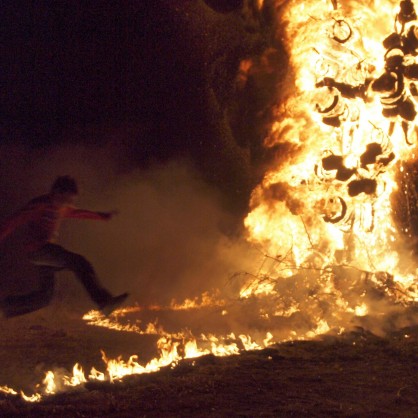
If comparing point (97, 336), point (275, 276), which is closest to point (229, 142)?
point (275, 276)

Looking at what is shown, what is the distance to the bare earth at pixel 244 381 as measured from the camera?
4.59 meters

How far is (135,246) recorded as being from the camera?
1512cm

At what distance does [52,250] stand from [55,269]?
1.03ft

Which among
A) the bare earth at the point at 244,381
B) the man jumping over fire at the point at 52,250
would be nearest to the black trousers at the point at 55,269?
the man jumping over fire at the point at 52,250

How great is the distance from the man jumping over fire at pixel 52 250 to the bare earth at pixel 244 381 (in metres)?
0.86

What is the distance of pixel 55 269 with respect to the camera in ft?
18.6

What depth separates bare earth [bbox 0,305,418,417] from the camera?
4586 millimetres

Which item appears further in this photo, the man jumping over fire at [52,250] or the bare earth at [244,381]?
the man jumping over fire at [52,250]

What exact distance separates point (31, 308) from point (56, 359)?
1.68 meters

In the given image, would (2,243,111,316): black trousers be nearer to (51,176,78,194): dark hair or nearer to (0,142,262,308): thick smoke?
(51,176,78,194): dark hair

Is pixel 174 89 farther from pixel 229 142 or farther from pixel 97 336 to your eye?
pixel 97 336

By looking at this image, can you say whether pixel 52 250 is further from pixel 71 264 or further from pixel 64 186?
pixel 64 186

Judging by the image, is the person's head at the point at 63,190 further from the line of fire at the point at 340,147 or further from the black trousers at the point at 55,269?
the line of fire at the point at 340,147

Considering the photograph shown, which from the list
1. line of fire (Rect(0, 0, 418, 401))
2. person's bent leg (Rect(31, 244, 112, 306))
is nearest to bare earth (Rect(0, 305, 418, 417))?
person's bent leg (Rect(31, 244, 112, 306))
